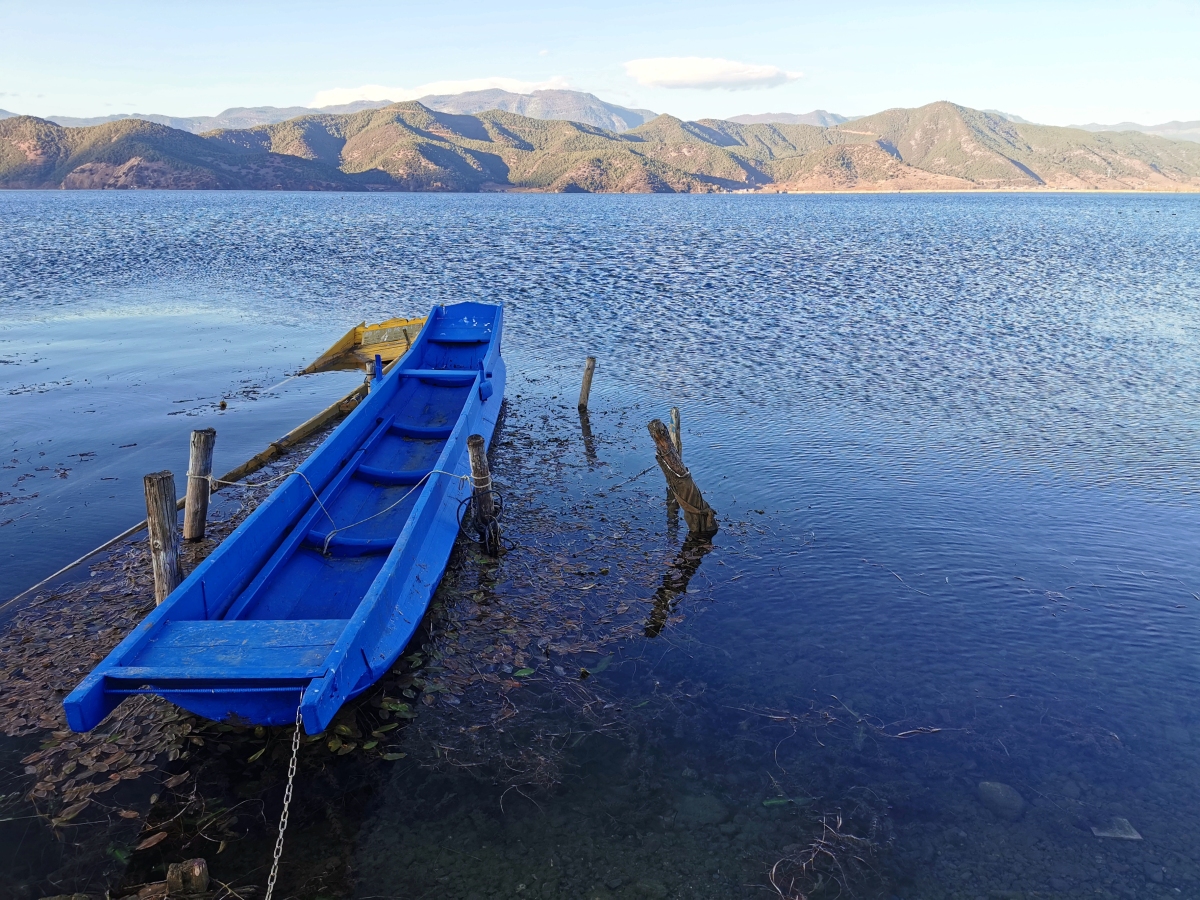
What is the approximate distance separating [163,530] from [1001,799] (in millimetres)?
8536

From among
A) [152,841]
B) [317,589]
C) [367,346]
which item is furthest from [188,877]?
[367,346]

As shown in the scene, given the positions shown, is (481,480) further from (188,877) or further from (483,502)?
(188,877)

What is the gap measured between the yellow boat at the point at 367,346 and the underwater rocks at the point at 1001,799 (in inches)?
648

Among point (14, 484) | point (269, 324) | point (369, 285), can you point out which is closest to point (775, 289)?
point (369, 285)

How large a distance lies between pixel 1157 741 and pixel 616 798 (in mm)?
5305

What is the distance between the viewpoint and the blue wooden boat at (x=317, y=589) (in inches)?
233

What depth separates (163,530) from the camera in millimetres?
7859

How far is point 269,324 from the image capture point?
2598 centimetres

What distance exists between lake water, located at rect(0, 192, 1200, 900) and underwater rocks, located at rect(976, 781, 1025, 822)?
0.14ft

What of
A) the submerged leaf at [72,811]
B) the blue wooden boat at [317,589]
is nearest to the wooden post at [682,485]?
the blue wooden boat at [317,589]

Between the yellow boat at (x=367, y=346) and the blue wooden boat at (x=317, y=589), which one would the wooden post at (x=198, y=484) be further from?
the yellow boat at (x=367, y=346)

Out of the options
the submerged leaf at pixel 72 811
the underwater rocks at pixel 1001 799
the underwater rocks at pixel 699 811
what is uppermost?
the underwater rocks at pixel 1001 799

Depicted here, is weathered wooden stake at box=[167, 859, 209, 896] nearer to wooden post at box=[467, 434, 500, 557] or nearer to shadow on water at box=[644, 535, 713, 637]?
shadow on water at box=[644, 535, 713, 637]

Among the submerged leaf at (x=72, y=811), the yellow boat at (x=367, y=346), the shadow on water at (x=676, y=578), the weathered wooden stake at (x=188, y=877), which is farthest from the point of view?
the yellow boat at (x=367, y=346)
